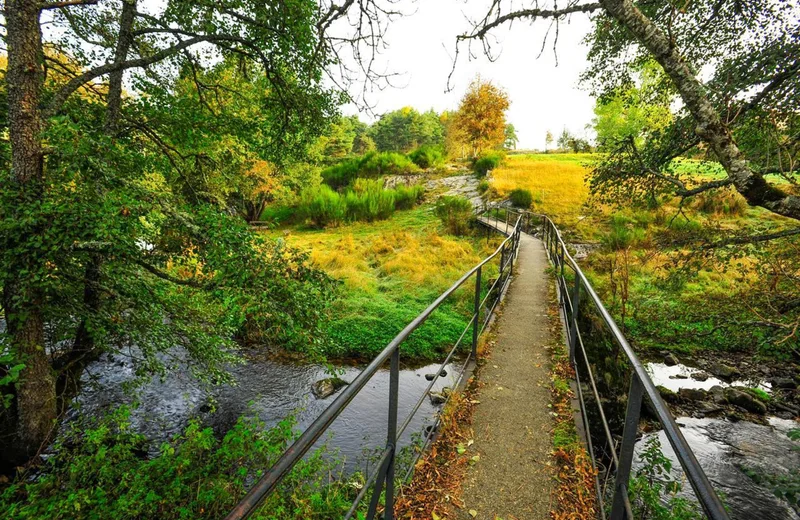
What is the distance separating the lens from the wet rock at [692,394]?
6358 mm

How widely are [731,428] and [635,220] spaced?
11.8 metres

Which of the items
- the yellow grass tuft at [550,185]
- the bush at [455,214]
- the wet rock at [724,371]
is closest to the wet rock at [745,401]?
the wet rock at [724,371]

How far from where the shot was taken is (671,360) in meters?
7.81

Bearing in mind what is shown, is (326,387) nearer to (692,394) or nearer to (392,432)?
(392,432)

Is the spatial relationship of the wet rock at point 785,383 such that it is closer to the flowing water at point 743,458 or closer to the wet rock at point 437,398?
the flowing water at point 743,458

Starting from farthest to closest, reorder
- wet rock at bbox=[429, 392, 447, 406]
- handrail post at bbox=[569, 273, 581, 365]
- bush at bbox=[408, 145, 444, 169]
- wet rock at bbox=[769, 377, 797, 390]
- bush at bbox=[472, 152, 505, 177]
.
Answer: bush at bbox=[408, 145, 444, 169] < bush at bbox=[472, 152, 505, 177] < wet rock at bbox=[769, 377, 797, 390] < wet rock at bbox=[429, 392, 447, 406] < handrail post at bbox=[569, 273, 581, 365]

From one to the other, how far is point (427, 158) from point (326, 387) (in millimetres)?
27888

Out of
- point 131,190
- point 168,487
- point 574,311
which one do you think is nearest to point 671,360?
point 574,311

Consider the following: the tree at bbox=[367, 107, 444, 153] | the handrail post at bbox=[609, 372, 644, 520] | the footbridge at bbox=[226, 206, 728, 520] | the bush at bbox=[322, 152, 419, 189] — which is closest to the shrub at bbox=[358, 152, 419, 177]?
the bush at bbox=[322, 152, 419, 189]

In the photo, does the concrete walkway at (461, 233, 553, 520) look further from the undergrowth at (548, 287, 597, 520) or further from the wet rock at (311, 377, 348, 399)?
the wet rock at (311, 377, 348, 399)

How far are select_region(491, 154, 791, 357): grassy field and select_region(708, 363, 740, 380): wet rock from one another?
0.60 meters

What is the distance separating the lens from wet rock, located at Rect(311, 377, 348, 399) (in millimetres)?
6453

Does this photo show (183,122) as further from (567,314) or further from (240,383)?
(567,314)

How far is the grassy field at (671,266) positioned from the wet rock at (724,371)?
0.60 meters
